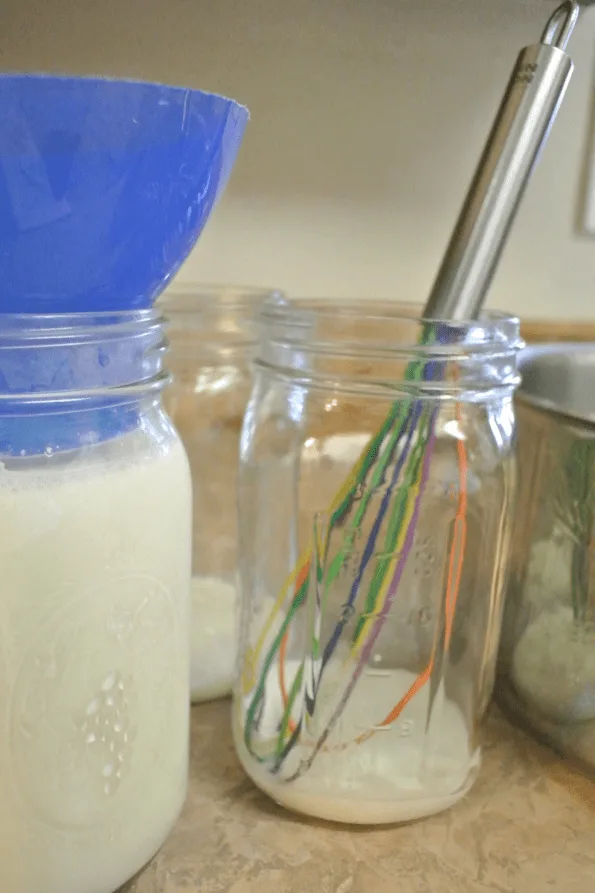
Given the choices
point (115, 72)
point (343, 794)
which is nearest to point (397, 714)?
point (343, 794)

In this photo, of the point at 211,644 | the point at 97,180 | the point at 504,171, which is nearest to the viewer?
the point at 97,180

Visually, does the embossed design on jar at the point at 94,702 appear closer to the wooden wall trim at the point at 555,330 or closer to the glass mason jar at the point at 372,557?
the glass mason jar at the point at 372,557

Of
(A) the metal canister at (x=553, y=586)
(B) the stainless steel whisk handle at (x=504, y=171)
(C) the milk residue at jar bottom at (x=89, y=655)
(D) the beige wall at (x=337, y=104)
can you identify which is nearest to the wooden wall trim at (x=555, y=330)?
(D) the beige wall at (x=337, y=104)

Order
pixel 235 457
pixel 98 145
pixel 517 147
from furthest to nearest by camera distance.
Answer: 1. pixel 235 457
2. pixel 517 147
3. pixel 98 145

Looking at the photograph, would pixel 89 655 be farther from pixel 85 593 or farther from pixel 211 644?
pixel 211 644

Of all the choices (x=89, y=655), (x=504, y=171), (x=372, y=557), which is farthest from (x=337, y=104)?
(x=89, y=655)

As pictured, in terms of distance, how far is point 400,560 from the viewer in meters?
0.47

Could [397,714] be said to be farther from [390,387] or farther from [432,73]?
[432,73]

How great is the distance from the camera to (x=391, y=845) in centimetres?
44

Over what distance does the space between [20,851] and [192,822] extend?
12cm

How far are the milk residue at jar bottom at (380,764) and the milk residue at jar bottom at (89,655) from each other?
9cm

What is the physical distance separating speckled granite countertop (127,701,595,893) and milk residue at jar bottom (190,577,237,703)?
2.4 inches

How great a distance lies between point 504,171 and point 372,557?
0.23 meters

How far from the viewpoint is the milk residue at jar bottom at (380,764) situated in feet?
1.48
